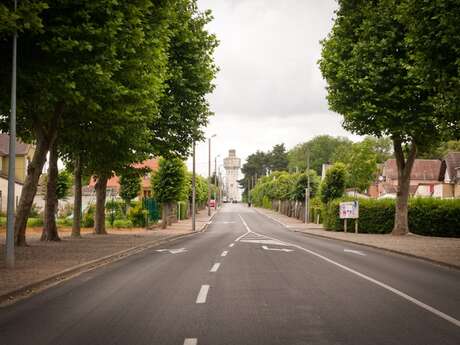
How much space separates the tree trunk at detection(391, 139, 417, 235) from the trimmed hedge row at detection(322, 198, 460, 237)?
365cm

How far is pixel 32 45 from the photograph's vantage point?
14125mm

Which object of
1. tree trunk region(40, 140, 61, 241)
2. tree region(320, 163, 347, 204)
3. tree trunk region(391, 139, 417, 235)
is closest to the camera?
tree trunk region(40, 140, 61, 241)

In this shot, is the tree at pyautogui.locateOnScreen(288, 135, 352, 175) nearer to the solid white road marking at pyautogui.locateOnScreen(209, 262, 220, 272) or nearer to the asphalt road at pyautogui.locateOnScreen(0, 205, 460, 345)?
the solid white road marking at pyautogui.locateOnScreen(209, 262, 220, 272)

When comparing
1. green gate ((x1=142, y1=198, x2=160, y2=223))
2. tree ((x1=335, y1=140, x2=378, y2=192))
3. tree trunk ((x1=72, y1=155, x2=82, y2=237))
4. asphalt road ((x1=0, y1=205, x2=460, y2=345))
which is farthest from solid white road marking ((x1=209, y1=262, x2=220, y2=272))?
tree ((x1=335, y1=140, x2=378, y2=192))

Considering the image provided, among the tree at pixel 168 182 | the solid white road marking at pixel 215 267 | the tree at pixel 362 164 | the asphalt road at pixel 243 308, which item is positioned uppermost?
the tree at pixel 362 164

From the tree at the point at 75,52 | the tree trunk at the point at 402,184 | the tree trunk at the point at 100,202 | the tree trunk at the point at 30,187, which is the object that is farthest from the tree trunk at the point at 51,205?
the tree trunk at the point at 402,184

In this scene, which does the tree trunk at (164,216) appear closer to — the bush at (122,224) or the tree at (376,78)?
the bush at (122,224)

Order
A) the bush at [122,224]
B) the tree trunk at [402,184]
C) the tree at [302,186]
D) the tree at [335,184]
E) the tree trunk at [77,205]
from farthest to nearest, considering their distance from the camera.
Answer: the tree at [302,186] → the tree at [335,184] → the bush at [122,224] → the tree trunk at [402,184] → the tree trunk at [77,205]

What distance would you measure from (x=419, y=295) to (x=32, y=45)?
418 inches

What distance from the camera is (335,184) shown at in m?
51.7

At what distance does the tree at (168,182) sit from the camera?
148ft

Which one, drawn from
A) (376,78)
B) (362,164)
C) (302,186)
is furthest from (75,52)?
(362,164)

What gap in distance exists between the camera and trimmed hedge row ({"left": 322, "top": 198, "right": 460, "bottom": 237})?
3372 cm

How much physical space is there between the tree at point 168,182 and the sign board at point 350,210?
13.6 m
